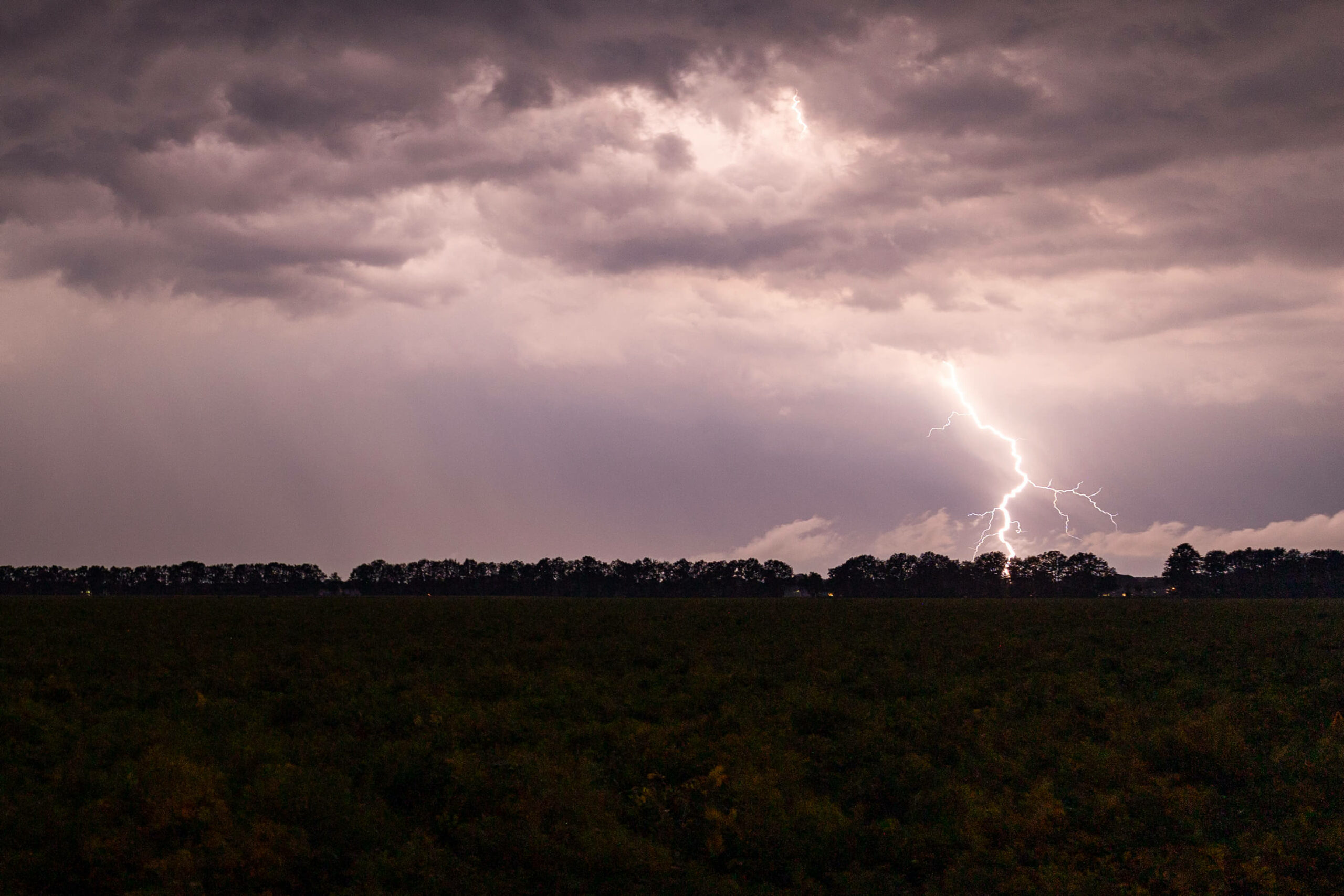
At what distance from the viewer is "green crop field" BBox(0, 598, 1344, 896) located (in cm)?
1336

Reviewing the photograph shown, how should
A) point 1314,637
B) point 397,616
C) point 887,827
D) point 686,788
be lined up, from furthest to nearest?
point 397,616, point 1314,637, point 686,788, point 887,827

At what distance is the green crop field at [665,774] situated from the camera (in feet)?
43.8

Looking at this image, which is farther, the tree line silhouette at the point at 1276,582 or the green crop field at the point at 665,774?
the tree line silhouette at the point at 1276,582

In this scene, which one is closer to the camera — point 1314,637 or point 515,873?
point 515,873

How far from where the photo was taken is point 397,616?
52.6 m

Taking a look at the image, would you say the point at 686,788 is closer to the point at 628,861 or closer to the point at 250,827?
the point at 628,861

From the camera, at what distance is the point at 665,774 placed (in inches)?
699

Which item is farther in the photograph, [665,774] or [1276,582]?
[1276,582]

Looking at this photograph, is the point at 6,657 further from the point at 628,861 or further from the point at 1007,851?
the point at 1007,851

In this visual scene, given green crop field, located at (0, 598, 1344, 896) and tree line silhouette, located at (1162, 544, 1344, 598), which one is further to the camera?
tree line silhouette, located at (1162, 544, 1344, 598)

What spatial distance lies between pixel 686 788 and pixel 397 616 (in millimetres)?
39769

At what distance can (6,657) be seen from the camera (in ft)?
98.9

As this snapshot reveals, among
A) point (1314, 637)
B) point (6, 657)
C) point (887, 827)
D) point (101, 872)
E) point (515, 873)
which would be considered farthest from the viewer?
point (1314, 637)

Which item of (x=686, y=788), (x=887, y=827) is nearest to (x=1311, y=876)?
(x=887, y=827)
